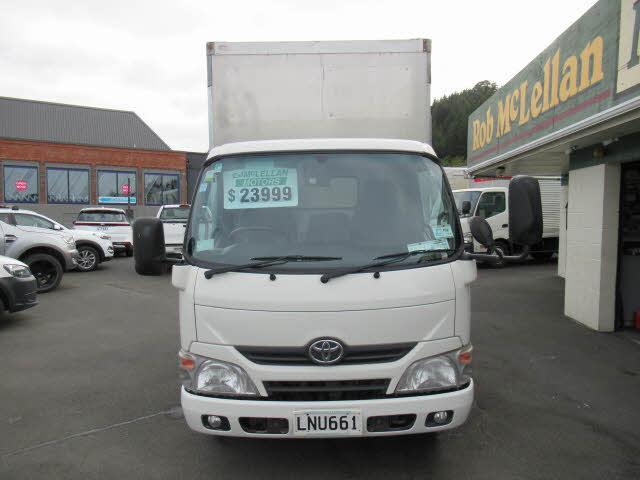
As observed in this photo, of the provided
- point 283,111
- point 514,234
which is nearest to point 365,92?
point 283,111

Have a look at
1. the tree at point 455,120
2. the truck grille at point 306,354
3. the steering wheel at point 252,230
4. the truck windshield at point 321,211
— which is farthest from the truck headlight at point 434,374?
the tree at point 455,120

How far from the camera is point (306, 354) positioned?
9.14ft

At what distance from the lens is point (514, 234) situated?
335cm

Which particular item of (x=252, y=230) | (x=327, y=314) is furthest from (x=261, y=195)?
(x=327, y=314)

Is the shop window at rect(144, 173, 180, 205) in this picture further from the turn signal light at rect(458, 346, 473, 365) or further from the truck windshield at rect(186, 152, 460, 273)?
the turn signal light at rect(458, 346, 473, 365)

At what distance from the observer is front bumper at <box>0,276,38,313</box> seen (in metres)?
7.07

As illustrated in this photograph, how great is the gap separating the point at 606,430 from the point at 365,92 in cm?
333

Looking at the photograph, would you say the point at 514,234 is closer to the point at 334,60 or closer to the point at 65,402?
the point at 334,60

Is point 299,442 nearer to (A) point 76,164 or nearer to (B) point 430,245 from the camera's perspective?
(B) point 430,245

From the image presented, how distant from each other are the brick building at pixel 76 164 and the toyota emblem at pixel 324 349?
104ft

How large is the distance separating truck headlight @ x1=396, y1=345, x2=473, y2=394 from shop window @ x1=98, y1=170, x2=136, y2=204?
3246cm

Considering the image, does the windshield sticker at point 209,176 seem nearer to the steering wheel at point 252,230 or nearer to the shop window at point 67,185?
the steering wheel at point 252,230

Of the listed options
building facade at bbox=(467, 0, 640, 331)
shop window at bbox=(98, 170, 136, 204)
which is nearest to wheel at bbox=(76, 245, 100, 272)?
building facade at bbox=(467, 0, 640, 331)

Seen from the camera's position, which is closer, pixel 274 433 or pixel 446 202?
pixel 274 433
